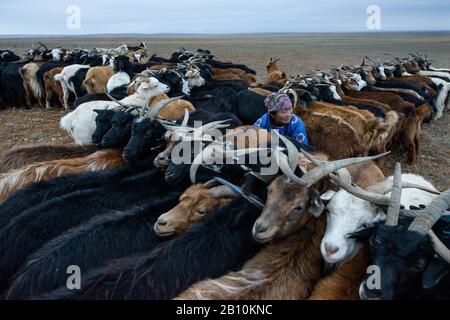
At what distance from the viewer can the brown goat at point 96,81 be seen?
12.4 metres

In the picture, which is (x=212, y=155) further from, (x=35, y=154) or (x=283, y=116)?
(x=35, y=154)

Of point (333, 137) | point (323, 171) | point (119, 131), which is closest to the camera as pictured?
point (323, 171)

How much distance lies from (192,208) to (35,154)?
Answer: 3.48m

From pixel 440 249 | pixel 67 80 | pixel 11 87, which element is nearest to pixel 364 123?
pixel 440 249

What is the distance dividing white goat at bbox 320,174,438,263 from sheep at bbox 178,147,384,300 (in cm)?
14

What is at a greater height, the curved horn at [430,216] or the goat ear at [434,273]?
the curved horn at [430,216]

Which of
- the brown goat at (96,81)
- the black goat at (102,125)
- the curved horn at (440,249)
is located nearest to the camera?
the curved horn at (440,249)

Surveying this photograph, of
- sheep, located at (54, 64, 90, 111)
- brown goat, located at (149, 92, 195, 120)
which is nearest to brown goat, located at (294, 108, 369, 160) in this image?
brown goat, located at (149, 92, 195, 120)

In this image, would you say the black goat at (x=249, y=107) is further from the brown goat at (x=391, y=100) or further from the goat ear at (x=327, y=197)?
the goat ear at (x=327, y=197)

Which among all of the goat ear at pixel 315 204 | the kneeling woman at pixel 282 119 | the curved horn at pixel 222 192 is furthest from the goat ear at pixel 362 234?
the kneeling woman at pixel 282 119

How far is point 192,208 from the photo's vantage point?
4.14 m

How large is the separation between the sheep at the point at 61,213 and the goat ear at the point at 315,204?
6.74 feet
